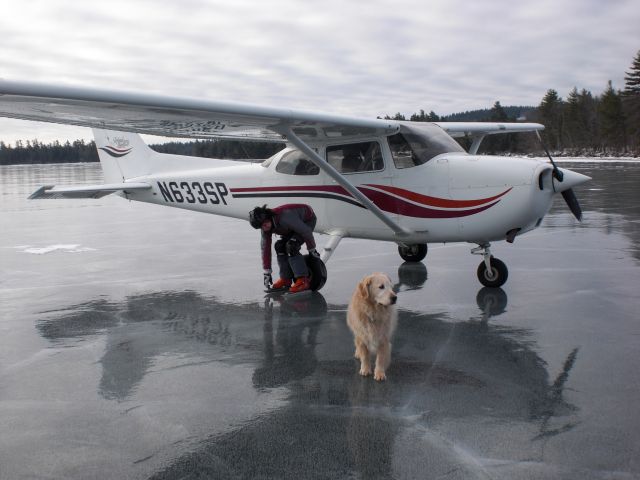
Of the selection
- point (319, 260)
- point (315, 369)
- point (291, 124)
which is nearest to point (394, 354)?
point (315, 369)

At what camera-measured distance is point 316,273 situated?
750 cm

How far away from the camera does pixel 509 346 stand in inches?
204

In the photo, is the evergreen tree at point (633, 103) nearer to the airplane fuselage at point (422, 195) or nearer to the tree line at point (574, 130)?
the tree line at point (574, 130)

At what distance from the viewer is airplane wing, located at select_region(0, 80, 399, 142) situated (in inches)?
207

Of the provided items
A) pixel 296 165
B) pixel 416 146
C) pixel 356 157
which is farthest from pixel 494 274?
pixel 296 165

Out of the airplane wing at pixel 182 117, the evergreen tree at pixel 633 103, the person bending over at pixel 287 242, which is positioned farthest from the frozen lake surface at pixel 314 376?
the evergreen tree at pixel 633 103

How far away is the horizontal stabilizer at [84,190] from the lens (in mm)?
9203

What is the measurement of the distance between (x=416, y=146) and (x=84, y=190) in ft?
18.4

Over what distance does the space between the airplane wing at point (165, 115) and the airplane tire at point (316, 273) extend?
1666 millimetres

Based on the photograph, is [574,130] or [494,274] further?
[574,130]

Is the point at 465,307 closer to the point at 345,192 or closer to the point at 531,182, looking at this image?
the point at 531,182

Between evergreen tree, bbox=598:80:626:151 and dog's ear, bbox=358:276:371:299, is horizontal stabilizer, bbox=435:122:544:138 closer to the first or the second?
dog's ear, bbox=358:276:371:299

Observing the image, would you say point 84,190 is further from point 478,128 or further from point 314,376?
point 314,376

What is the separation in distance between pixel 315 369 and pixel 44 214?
1557 cm
